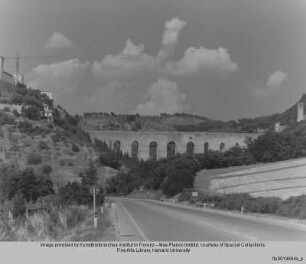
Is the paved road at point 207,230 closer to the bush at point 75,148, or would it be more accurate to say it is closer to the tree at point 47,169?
the tree at point 47,169

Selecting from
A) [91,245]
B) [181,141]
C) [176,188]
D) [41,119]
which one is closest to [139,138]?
[181,141]

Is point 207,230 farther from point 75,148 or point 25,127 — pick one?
point 25,127

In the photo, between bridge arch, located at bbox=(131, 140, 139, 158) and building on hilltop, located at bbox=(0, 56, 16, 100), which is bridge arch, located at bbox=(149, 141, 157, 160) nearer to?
bridge arch, located at bbox=(131, 140, 139, 158)

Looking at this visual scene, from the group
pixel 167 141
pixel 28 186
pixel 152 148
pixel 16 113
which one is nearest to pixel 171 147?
pixel 167 141

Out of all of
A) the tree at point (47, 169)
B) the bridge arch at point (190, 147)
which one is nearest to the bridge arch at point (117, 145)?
the bridge arch at point (190, 147)

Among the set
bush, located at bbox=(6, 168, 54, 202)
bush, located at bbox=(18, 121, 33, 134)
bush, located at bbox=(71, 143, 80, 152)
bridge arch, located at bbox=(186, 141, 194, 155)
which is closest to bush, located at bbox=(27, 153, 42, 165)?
bush, located at bbox=(71, 143, 80, 152)

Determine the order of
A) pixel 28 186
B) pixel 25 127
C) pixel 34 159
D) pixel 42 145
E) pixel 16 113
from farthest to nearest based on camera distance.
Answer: pixel 16 113, pixel 25 127, pixel 42 145, pixel 34 159, pixel 28 186
